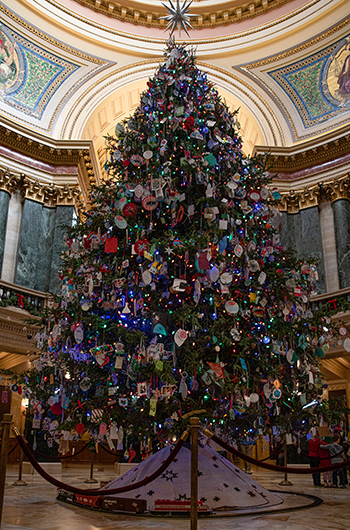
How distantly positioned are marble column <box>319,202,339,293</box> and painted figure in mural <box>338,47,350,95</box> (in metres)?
4.34

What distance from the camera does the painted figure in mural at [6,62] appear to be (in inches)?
667

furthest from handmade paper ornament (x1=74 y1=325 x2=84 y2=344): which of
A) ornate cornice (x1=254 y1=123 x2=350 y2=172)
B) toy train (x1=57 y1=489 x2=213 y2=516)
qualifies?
ornate cornice (x1=254 y1=123 x2=350 y2=172)

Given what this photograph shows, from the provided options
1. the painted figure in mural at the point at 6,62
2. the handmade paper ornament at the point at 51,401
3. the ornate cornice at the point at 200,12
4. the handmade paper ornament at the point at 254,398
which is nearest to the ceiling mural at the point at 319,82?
the ornate cornice at the point at 200,12

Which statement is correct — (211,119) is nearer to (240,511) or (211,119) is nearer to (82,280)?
(82,280)

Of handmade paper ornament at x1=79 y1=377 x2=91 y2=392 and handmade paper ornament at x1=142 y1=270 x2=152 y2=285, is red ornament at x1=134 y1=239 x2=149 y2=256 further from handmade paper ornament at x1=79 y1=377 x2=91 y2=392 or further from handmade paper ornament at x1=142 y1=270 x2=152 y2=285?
handmade paper ornament at x1=79 y1=377 x2=91 y2=392

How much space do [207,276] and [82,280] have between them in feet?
6.07

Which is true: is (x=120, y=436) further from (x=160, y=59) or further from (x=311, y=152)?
(x=160, y=59)

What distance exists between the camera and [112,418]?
18.6 ft

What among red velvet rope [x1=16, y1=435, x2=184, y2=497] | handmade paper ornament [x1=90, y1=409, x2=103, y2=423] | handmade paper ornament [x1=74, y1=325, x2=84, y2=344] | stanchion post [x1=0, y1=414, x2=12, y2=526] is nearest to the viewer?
stanchion post [x1=0, y1=414, x2=12, y2=526]

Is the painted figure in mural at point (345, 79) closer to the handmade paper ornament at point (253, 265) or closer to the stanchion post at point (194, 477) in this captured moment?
the handmade paper ornament at point (253, 265)

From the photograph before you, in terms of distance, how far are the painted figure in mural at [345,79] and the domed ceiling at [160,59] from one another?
2.1 inches

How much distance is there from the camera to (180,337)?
5691 millimetres

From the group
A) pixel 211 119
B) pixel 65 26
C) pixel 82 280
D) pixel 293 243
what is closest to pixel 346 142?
pixel 293 243

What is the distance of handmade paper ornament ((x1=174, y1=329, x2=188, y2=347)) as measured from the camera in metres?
5.66
